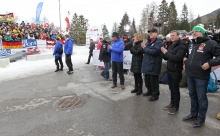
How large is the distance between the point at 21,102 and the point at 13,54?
9.22 meters

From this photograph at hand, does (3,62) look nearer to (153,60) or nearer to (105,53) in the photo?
(105,53)

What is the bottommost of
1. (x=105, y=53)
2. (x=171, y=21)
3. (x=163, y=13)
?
(x=105, y=53)

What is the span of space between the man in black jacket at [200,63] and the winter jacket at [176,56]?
0.25m

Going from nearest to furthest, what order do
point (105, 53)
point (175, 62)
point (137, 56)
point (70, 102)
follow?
point (175, 62)
point (70, 102)
point (137, 56)
point (105, 53)

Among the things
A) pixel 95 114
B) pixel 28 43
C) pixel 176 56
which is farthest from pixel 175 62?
pixel 28 43

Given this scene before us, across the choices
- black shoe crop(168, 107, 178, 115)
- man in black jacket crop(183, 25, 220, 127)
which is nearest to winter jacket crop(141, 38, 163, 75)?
black shoe crop(168, 107, 178, 115)

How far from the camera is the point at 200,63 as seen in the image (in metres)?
3.29

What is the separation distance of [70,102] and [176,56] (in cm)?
306

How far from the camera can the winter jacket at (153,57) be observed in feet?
15.1

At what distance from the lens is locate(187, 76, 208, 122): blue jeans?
3390 mm

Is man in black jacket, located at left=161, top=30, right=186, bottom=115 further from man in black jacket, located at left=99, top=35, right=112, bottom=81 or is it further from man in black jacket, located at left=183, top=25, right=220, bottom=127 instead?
man in black jacket, located at left=99, top=35, right=112, bottom=81

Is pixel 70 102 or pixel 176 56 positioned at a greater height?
pixel 176 56

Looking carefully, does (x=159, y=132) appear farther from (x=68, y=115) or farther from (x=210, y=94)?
(x=210, y=94)

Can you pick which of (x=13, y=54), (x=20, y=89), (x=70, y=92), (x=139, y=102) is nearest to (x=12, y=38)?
(x=13, y=54)
